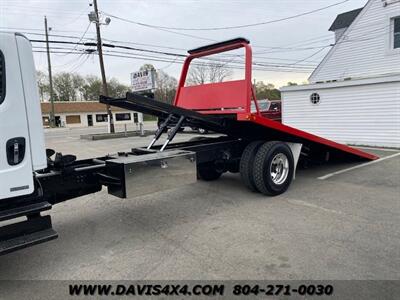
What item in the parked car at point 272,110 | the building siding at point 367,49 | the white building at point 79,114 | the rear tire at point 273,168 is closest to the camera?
the rear tire at point 273,168

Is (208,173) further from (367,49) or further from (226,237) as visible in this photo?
(367,49)

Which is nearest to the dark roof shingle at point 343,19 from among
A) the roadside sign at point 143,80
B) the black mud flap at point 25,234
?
the roadside sign at point 143,80

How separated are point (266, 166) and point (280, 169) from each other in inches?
25.7

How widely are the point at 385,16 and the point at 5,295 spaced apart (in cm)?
1639

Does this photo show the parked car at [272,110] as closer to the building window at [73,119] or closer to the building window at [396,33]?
the building window at [396,33]

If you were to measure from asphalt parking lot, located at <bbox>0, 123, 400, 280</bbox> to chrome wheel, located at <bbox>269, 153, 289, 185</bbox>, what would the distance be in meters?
0.33

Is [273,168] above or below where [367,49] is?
below

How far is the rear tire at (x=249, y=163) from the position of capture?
5.95 meters

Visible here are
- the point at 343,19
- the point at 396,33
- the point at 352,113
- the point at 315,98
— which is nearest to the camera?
the point at 352,113

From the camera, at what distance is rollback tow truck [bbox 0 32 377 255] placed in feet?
10.3

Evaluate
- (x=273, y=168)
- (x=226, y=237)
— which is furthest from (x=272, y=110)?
(x=226, y=237)

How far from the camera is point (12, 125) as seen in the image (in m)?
3.11

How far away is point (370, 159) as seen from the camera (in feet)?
29.9

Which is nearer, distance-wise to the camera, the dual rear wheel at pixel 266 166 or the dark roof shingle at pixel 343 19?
the dual rear wheel at pixel 266 166
